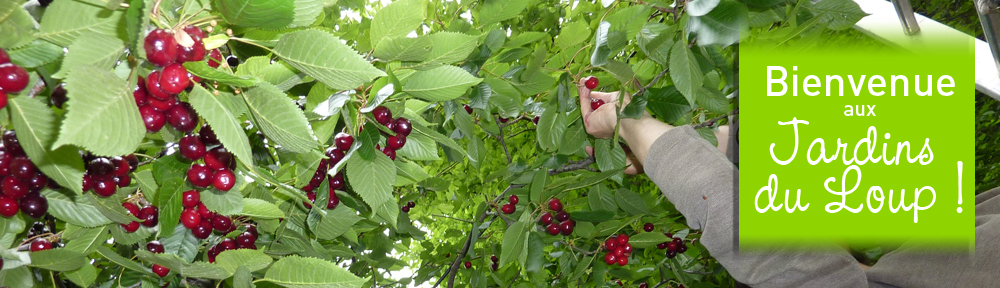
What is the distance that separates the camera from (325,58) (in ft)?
1.98

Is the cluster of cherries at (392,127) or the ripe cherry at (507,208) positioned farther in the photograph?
the ripe cherry at (507,208)

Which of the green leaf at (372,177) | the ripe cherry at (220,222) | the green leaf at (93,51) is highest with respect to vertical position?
the green leaf at (93,51)

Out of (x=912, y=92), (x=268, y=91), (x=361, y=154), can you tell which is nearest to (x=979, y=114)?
(x=912, y=92)

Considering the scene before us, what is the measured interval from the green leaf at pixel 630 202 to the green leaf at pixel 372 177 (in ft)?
3.38

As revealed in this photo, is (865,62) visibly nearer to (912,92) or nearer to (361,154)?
(912,92)

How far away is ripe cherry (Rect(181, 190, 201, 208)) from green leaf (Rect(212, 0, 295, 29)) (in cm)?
35

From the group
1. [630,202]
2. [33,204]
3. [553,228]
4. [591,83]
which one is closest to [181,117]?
[33,204]

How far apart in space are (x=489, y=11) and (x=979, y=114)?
3.01 meters

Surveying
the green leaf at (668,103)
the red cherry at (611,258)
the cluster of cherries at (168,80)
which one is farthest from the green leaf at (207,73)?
the red cherry at (611,258)

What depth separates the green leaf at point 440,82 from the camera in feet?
2.71

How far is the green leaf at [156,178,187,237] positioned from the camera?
2.42 feet

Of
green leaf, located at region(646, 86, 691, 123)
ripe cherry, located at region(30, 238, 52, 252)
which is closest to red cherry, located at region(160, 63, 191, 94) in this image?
ripe cherry, located at region(30, 238, 52, 252)

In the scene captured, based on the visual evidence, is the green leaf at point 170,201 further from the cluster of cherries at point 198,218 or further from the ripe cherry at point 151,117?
the ripe cherry at point 151,117

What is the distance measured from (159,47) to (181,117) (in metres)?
0.12
